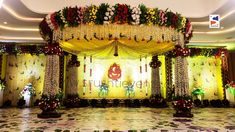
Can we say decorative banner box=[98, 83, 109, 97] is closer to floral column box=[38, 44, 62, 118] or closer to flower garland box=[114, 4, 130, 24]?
floral column box=[38, 44, 62, 118]

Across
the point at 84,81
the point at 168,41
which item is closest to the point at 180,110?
the point at 168,41

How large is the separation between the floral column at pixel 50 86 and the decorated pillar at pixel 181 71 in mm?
3940

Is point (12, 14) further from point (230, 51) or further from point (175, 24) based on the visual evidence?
point (230, 51)

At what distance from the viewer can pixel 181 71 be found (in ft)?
24.3

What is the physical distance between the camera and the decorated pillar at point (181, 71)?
7297 millimetres

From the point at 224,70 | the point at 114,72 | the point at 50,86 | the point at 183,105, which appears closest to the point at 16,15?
the point at 50,86

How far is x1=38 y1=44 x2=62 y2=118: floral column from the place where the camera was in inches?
274

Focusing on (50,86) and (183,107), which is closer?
(50,86)

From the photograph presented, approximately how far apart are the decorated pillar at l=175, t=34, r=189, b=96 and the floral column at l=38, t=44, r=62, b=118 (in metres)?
3.94

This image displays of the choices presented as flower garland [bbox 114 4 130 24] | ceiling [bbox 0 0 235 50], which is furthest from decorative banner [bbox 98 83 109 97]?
flower garland [bbox 114 4 130 24]

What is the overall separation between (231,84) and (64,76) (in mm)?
9146

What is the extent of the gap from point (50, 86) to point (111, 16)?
9.60ft

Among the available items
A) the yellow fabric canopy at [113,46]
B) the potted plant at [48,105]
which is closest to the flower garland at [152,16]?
the yellow fabric canopy at [113,46]

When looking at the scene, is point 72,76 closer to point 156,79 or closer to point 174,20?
point 156,79
